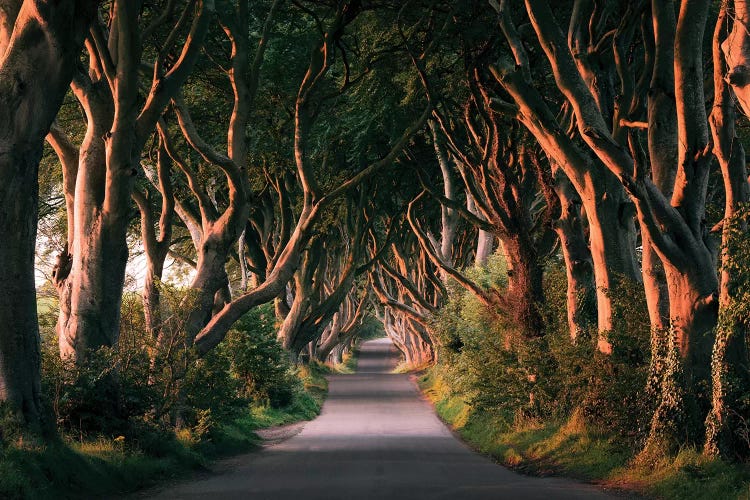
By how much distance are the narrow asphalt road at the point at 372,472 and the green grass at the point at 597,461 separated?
0.51 meters

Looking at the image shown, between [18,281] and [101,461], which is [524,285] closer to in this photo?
[101,461]

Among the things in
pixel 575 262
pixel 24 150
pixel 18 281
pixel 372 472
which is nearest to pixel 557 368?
pixel 575 262

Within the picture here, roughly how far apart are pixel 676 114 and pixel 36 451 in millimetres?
9557

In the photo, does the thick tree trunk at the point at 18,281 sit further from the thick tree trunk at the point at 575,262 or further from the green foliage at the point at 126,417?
the thick tree trunk at the point at 575,262

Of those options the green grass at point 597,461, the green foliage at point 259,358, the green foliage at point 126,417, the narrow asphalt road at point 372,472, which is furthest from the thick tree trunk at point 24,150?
the green foliage at point 259,358

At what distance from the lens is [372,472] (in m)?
14.9

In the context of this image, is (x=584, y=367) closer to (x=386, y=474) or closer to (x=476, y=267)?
(x=386, y=474)

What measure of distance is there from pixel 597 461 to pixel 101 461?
22.5 feet

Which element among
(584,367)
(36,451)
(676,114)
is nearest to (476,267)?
(584,367)

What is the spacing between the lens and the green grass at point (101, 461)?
1043 centimetres

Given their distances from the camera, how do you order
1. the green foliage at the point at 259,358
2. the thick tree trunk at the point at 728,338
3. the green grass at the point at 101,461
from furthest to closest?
the green foliage at the point at 259,358 → the thick tree trunk at the point at 728,338 → the green grass at the point at 101,461

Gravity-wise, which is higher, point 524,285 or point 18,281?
point 524,285

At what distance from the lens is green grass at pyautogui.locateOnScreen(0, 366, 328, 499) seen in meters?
10.4

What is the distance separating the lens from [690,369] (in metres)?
13.3
